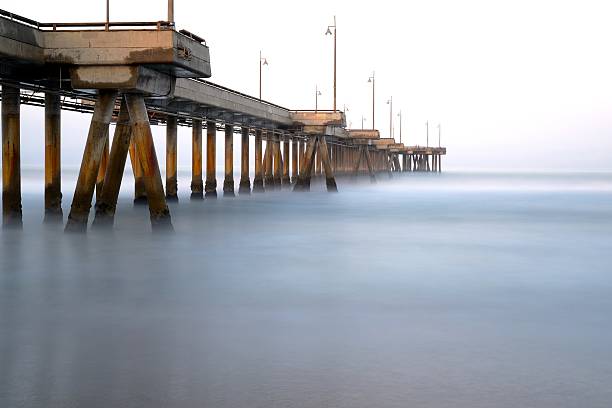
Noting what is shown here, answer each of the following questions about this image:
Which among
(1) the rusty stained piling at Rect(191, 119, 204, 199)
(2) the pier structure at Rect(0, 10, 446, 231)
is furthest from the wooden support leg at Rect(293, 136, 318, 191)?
(2) the pier structure at Rect(0, 10, 446, 231)

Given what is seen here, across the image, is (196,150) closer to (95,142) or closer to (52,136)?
(52,136)

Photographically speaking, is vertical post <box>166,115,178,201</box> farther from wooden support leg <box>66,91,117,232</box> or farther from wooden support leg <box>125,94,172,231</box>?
wooden support leg <box>66,91,117,232</box>

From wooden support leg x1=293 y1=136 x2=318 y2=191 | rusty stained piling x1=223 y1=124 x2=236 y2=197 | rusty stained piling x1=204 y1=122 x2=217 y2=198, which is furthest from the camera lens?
wooden support leg x1=293 y1=136 x2=318 y2=191

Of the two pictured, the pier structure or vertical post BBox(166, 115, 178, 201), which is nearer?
the pier structure

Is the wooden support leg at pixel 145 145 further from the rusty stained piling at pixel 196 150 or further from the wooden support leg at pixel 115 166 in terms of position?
the rusty stained piling at pixel 196 150

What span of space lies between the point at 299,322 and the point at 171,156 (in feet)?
90.8

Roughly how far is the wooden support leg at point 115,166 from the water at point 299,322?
3.11 ft

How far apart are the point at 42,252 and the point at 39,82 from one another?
19.8 feet

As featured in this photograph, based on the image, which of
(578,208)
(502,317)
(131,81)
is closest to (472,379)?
(502,317)

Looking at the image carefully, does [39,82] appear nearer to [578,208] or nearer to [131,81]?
[131,81]

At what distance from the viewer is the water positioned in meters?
7.39

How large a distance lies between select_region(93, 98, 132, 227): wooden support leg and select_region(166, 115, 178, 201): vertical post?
589 inches

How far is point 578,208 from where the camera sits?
42.8 metres

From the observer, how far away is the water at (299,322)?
7.39m
